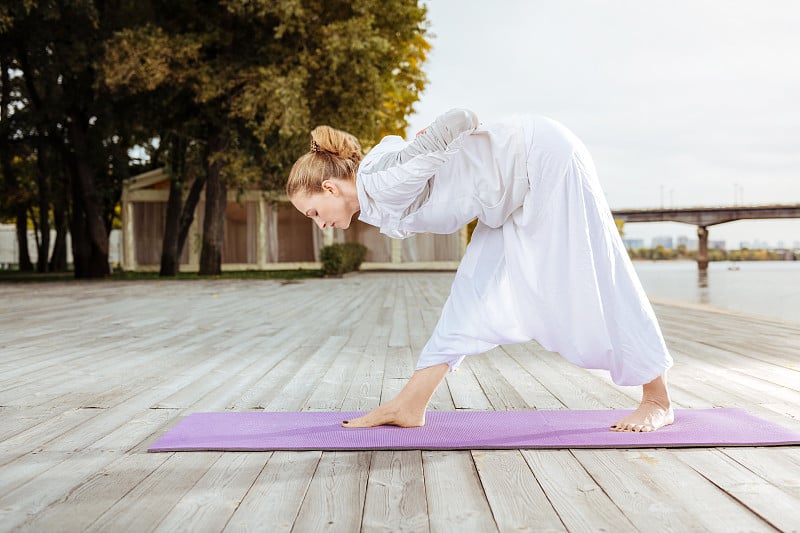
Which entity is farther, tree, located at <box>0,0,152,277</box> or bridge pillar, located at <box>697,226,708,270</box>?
bridge pillar, located at <box>697,226,708,270</box>

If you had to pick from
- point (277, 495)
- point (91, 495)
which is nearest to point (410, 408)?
point (277, 495)

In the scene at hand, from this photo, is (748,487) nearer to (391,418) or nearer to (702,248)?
(391,418)

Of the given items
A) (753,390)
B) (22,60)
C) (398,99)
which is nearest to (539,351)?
(753,390)

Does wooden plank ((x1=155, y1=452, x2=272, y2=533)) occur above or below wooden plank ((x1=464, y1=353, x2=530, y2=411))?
above

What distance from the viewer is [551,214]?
257 centimetres

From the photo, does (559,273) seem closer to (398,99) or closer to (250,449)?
(250,449)

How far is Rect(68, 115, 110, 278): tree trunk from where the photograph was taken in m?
17.3

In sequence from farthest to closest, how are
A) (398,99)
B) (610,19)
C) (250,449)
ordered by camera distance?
(610,19) → (398,99) → (250,449)

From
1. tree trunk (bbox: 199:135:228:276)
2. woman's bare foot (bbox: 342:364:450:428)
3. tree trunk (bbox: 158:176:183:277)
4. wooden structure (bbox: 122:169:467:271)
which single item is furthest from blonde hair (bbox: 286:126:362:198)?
wooden structure (bbox: 122:169:467:271)

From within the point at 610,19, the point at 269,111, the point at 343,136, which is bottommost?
the point at 343,136

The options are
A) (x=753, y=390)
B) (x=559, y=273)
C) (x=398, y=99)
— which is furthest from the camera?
(x=398, y=99)

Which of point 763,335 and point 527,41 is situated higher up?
point 527,41

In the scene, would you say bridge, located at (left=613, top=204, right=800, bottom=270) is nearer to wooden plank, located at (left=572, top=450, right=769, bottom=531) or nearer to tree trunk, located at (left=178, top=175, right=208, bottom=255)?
tree trunk, located at (left=178, top=175, right=208, bottom=255)

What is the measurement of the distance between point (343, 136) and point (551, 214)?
84 centimetres
